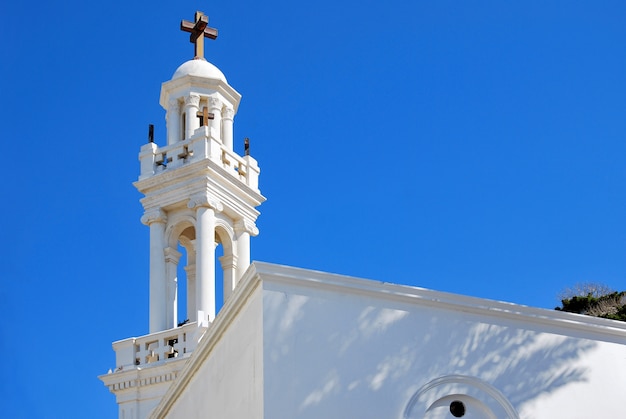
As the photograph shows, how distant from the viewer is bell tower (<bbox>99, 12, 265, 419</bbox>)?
84.6ft

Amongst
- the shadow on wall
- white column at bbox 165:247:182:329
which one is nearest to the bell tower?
white column at bbox 165:247:182:329

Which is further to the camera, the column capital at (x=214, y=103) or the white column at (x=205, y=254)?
the column capital at (x=214, y=103)

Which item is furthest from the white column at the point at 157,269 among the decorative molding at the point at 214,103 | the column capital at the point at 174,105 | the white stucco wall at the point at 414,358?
the white stucco wall at the point at 414,358

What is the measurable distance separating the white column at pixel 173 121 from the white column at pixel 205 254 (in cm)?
251

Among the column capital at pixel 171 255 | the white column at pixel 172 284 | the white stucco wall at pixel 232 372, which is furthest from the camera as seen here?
the column capital at pixel 171 255

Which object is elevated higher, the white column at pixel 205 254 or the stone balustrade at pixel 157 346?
the white column at pixel 205 254

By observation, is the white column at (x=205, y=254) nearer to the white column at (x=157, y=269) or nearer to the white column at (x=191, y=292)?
the white column at (x=191, y=292)

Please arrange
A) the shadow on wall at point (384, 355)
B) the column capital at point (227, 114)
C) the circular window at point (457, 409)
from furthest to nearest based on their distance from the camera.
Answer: the column capital at point (227, 114), the circular window at point (457, 409), the shadow on wall at point (384, 355)

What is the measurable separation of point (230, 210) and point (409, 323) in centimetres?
1268

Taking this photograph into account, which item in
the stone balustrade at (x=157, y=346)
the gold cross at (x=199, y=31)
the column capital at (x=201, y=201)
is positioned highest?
the gold cross at (x=199, y=31)

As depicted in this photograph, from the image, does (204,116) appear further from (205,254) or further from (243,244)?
(205,254)

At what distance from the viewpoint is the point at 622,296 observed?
39.2 meters

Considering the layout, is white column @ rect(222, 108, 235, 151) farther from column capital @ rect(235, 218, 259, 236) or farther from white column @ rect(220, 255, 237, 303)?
white column @ rect(220, 255, 237, 303)

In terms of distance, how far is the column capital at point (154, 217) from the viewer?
90.0 ft
